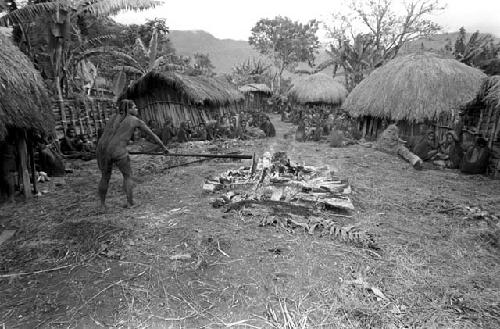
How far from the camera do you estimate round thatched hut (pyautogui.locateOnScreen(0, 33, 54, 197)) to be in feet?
16.9

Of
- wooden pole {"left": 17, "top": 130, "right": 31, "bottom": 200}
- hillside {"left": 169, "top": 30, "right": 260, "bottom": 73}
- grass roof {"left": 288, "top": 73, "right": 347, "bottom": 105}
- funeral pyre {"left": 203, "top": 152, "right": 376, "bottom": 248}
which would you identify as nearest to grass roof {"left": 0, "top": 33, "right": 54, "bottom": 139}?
wooden pole {"left": 17, "top": 130, "right": 31, "bottom": 200}

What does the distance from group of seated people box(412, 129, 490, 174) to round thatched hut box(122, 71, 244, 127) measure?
8222 mm

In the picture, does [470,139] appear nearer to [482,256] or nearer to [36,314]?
[482,256]

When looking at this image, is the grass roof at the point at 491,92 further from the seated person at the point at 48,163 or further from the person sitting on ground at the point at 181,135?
the seated person at the point at 48,163

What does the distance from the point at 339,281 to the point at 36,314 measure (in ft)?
9.71

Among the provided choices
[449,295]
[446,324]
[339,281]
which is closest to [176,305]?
[339,281]

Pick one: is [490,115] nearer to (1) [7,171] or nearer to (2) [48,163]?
(1) [7,171]

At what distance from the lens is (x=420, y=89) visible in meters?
11.3

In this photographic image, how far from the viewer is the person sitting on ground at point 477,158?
25.7ft

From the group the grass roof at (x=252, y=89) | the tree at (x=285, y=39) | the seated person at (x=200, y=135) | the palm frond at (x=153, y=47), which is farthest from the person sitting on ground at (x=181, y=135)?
the tree at (x=285, y=39)

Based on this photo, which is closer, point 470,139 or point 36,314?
point 36,314

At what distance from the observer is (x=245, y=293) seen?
10.5 ft

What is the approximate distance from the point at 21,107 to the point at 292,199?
16.1 feet

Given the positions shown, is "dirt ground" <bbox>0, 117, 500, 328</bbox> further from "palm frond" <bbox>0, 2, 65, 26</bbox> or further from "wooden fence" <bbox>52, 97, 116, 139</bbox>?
"palm frond" <bbox>0, 2, 65, 26</bbox>
